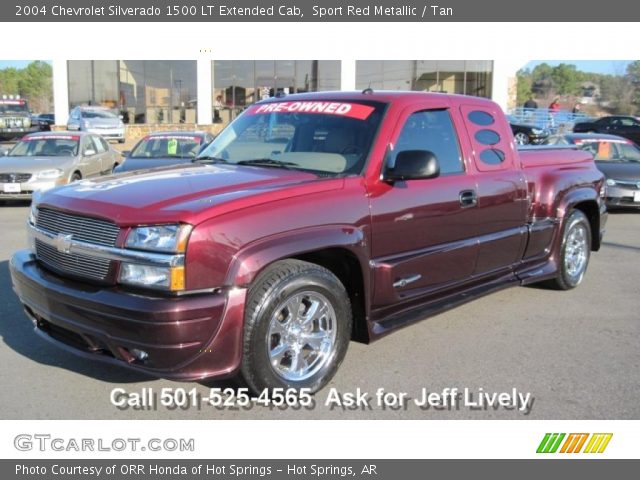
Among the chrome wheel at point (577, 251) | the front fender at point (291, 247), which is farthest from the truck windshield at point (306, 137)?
the chrome wheel at point (577, 251)

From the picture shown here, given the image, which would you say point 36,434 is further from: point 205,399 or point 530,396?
point 530,396

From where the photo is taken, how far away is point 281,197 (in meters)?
3.71

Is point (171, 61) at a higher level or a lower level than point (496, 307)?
higher

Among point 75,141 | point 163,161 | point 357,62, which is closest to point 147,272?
point 163,161

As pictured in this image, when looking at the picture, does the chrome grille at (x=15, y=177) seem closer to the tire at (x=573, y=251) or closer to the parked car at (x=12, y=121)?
the tire at (x=573, y=251)

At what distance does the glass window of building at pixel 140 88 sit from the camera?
3138 centimetres

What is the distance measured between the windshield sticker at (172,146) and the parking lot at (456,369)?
655 centimetres

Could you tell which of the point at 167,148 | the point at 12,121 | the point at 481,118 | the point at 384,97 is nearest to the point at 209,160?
the point at 384,97

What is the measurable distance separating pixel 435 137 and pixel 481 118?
2.36 feet

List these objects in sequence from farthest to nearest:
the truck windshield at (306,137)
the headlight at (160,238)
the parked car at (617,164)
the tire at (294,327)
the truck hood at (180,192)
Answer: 1. the parked car at (617,164)
2. the truck windshield at (306,137)
3. the tire at (294,327)
4. the truck hood at (180,192)
5. the headlight at (160,238)

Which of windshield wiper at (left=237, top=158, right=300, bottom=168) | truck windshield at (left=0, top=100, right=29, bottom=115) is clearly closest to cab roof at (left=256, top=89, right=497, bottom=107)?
windshield wiper at (left=237, top=158, right=300, bottom=168)

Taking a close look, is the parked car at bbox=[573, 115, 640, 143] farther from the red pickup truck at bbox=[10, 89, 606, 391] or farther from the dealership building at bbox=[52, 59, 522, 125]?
the red pickup truck at bbox=[10, 89, 606, 391]

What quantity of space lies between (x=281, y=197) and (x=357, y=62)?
93.0 feet

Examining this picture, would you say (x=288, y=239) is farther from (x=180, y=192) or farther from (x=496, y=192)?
(x=496, y=192)
